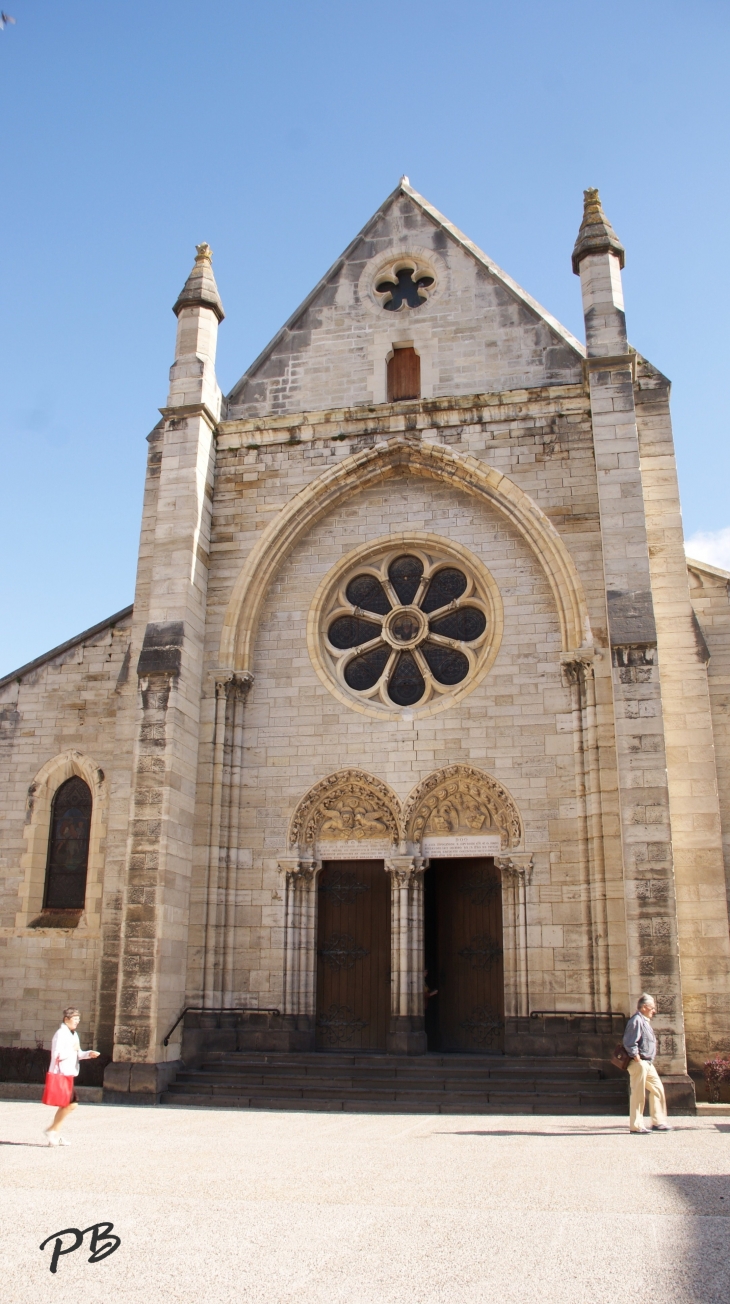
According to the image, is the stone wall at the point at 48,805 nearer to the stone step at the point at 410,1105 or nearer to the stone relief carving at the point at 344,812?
the stone relief carving at the point at 344,812

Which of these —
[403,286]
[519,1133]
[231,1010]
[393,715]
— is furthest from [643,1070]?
[403,286]

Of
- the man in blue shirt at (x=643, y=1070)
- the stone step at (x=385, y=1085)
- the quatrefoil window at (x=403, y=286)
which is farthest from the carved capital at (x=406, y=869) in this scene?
the quatrefoil window at (x=403, y=286)

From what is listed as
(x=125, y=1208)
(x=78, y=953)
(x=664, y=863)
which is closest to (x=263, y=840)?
(x=78, y=953)

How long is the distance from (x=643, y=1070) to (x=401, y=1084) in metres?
3.07

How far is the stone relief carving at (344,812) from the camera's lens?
524 inches

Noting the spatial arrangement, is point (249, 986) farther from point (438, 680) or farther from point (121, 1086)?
point (438, 680)

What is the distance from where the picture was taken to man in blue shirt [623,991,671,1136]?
911 centimetres

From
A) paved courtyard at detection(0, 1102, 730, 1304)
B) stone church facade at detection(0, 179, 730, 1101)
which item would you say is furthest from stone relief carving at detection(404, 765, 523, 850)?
paved courtyard at detection(0, 1102, 730, 1304)

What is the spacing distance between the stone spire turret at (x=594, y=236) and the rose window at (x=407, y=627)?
4.58m

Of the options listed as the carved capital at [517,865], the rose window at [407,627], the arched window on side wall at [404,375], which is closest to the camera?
the carved capital at [517,865]

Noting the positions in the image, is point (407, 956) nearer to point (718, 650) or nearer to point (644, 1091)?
point (644, 1091)

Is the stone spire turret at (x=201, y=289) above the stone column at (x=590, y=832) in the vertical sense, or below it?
above

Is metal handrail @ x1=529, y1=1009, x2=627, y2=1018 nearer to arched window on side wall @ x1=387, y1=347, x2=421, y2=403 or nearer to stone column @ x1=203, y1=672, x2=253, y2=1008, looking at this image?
stone column @ x1=203, y1=672, x2=253, y2=1008

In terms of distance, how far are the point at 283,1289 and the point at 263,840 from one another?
362 inches
